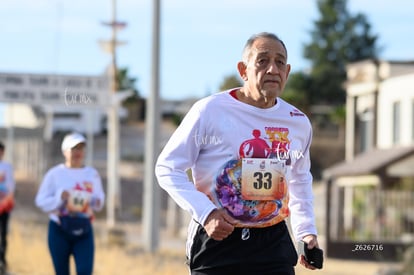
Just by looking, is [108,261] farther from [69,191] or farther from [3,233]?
[69,191]

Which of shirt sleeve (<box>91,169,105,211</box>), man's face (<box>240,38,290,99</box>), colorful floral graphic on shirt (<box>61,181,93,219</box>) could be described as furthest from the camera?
shirt sleeve (<box>91,169,105,211</box>)

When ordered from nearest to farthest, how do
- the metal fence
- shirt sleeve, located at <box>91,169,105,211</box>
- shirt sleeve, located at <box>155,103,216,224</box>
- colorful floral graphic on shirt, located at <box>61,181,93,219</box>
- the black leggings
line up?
shirt sleeve, located at <box>155,103,216,224</box>
colorful floral graphic on shirt, located at <box>61,181,93,219</box>
shirt sleeve, located at <box>91,169,105,211</box>
the black leggings
the metal fence

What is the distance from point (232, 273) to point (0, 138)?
118 ft

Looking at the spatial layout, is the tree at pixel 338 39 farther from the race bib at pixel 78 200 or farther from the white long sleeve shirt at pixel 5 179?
the race bib at pixel 78 200

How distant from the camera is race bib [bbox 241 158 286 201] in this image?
559 cm

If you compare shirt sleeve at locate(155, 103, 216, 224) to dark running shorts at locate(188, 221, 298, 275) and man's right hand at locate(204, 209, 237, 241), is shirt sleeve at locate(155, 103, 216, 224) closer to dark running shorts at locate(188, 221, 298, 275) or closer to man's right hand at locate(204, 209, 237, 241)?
man's right hand at locate(204, 209, 237, 241)

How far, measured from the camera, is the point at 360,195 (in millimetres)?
31406

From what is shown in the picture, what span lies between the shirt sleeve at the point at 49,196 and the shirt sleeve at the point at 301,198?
5.32 meters

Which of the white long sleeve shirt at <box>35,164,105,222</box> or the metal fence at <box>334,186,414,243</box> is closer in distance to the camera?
the white long sleeve shirt at <box>35,164,105,222</box>

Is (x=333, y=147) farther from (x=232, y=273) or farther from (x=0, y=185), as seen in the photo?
(x=232, y=273)

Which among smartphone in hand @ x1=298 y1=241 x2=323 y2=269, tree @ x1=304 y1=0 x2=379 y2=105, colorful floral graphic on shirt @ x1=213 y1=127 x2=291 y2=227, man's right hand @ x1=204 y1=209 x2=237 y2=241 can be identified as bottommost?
smartphone in hand @ x1=298 y1=241 x2=323 y2=269

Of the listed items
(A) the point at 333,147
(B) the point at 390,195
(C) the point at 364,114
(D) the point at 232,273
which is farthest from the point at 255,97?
(A) the point at 333,147

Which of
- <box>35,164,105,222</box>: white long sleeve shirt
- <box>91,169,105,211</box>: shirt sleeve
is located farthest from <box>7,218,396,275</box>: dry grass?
A: <box>35,164,105,222</box>: white long sleeve shirt

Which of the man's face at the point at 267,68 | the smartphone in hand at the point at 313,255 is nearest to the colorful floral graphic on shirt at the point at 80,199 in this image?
the smartphone in hand at the point at 313,255
